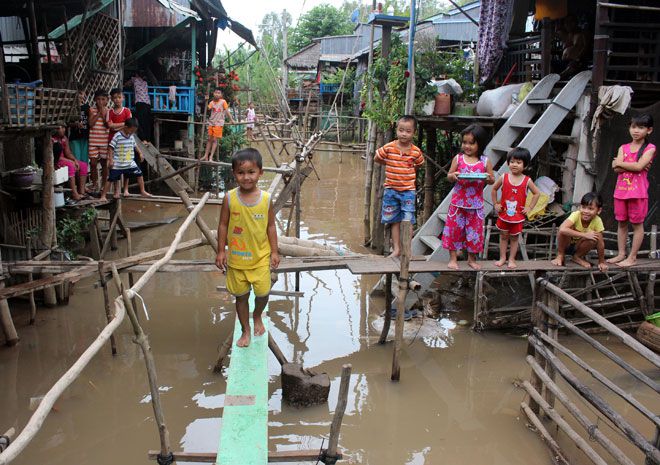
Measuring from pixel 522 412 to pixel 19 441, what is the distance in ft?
15.8

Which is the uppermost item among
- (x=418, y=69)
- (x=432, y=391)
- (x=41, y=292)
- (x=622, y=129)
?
(x=418, y=69)

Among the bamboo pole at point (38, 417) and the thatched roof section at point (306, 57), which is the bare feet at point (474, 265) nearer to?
the bamboo pole at point (38, 417)

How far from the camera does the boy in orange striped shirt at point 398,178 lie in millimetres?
6359

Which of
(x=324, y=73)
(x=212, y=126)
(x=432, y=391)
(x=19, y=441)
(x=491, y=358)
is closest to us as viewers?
(x=19, y=441)

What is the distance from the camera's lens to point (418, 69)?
8609mm

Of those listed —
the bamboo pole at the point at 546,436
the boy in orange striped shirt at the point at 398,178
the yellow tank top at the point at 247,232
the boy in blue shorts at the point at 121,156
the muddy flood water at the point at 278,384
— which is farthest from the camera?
the boy in blue shorts at the point at 121,156

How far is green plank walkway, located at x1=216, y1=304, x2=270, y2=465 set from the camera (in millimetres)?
3318

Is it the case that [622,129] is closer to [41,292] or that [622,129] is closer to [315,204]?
[41,292]

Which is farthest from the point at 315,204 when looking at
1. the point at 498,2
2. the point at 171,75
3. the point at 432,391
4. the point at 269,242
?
the point at 269,242

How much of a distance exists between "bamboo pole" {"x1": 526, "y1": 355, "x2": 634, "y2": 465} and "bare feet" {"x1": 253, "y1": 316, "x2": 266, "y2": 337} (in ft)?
8.18

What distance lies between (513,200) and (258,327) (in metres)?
3.03

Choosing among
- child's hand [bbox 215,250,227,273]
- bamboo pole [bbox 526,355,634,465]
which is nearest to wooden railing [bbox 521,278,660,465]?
bamboo pole [bbox 526,355,634,465]

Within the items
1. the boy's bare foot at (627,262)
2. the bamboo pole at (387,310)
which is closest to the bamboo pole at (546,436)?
the boy's bare foot at (627,262)

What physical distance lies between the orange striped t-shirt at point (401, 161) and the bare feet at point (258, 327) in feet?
7.91
